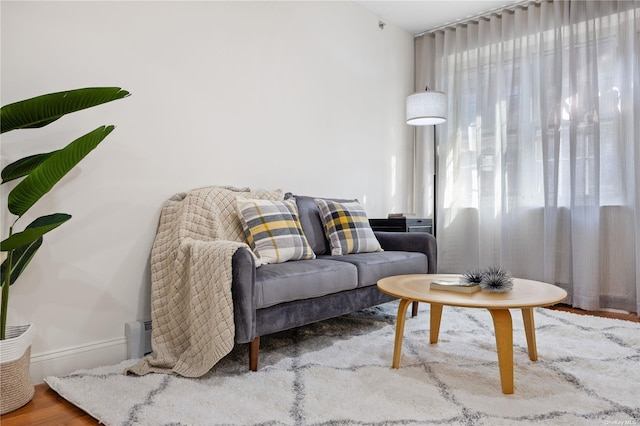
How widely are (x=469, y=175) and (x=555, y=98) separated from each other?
972 mm

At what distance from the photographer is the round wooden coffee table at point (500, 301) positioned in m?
1.74

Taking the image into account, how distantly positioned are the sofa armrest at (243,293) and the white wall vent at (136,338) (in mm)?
675

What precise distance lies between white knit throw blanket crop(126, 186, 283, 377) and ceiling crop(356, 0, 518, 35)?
2.60 metres

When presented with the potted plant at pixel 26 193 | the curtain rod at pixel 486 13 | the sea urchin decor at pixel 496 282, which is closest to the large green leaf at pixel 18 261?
the potted plant at pixel 26 193

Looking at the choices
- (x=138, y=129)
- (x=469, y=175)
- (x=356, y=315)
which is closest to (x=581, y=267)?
(x=469, y=175)

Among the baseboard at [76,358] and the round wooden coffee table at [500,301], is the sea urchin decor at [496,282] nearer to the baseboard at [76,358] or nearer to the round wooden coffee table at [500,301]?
the round wooden coffee table at [500,301]

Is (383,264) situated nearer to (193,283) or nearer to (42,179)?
(193,283)

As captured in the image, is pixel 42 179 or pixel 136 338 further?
pixel 136 338

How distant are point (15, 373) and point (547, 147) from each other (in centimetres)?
386

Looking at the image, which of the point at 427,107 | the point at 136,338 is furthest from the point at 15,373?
the point at 427,107

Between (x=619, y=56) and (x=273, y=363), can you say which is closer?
(x=273, y=363)

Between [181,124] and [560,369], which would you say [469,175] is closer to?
[560,369]

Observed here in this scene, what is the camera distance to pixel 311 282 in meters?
2.22

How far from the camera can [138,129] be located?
2361mm
